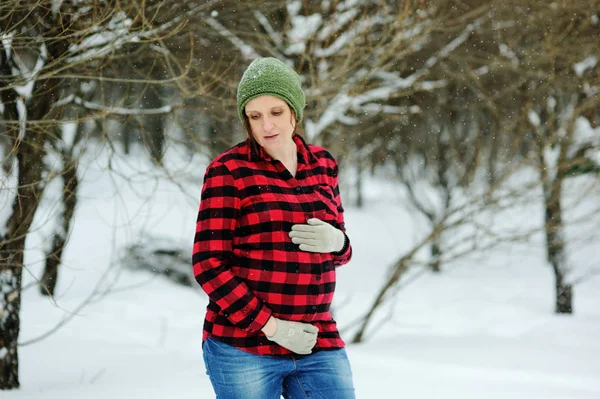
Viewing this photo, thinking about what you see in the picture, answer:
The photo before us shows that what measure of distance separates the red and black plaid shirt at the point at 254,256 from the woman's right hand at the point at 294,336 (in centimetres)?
4

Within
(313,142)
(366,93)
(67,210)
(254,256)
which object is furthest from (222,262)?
(67,210)

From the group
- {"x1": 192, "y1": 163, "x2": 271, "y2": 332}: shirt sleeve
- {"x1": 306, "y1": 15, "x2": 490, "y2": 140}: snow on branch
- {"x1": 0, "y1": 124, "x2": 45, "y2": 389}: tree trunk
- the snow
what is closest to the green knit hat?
{"x1": 192, "y1": 163, "x2": 271, "y2": 332}: shirt sleeve

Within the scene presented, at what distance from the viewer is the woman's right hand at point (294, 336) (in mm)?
1810

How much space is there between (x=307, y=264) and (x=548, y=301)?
10823mm

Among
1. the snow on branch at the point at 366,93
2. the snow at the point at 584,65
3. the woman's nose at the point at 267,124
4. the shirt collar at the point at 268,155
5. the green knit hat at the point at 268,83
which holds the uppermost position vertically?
the snow at the point at 584,65

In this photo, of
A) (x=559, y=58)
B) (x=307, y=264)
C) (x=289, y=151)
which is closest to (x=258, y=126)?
(x=289, y=151)

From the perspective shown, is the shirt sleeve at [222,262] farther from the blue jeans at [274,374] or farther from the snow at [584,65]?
the snow at [584,65]

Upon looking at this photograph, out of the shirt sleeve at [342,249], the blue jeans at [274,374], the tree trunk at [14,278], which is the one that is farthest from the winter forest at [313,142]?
the shirt sleeve at [342,249]

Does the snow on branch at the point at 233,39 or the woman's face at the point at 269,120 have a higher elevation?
the snow on branch at the point at 233,39

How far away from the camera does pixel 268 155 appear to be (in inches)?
78.6

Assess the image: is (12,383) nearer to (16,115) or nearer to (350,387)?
(16,115)

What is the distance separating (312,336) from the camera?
1.86m

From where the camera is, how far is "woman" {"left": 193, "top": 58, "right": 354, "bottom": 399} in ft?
5.89

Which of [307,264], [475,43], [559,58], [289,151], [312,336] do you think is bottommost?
[312,336]
